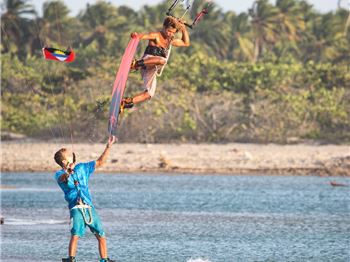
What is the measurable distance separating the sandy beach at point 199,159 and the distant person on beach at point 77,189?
28.1 meters

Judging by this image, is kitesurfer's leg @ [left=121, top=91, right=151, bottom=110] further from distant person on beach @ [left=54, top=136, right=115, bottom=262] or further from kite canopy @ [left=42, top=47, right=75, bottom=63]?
kite canopy @ [left=42, top=47, right=75, bottom=63]

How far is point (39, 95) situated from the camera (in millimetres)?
54531

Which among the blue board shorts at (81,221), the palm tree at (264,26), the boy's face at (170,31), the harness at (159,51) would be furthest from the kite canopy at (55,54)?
the palm tree at (264,26)

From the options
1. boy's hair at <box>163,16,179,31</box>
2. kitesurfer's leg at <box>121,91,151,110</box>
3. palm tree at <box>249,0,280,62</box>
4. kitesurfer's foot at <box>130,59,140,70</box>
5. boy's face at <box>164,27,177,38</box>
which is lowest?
kitesurfer's leg at <box>121,91,151,110</box>

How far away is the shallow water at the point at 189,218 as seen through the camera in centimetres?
1797

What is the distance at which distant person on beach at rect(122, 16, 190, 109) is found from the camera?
12594 millimetres

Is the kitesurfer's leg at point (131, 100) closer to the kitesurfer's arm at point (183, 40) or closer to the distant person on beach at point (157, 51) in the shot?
the distant person on beach at point (157, 51)

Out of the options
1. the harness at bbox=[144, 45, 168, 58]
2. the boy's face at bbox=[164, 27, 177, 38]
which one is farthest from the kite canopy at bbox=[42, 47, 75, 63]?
the boy's face at bbox=[164, 27, 177, 38]

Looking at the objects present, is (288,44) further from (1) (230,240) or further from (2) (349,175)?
(1) (230,240)

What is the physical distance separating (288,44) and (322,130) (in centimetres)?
2769

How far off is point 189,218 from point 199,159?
17865 mm

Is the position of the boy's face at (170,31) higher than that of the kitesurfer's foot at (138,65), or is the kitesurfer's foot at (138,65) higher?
the boy's face at (170,31)

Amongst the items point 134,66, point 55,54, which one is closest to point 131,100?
point 134,66

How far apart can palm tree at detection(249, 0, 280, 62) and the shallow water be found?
1492 inches
